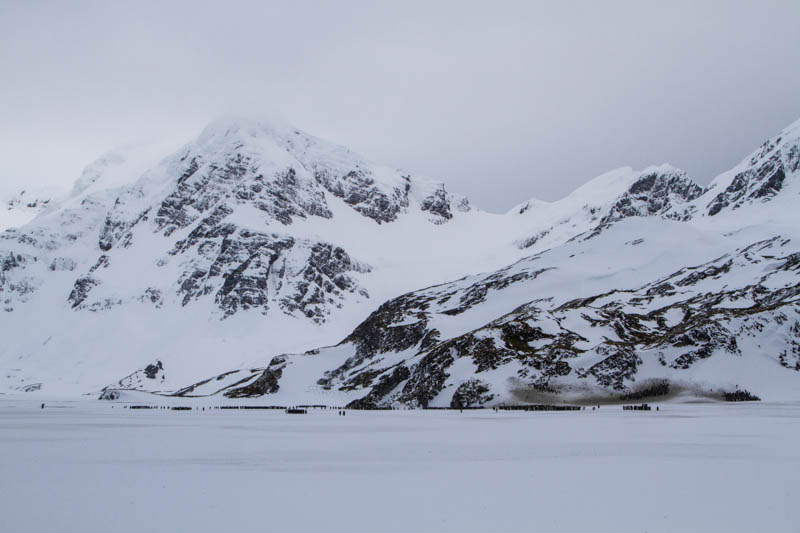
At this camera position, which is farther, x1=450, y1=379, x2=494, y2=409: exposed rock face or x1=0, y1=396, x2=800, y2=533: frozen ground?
x1=450, y1=379, x2=494, y2=409: exposed rock face

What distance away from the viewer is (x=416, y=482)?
34000 mm

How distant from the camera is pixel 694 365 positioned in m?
111

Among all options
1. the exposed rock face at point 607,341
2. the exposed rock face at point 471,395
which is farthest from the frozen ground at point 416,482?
the exposed rock face at point 607,341

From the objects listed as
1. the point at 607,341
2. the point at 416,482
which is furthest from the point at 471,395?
the point at 416,482

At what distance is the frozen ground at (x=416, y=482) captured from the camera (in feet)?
84.3

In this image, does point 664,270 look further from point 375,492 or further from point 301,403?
point 375,492

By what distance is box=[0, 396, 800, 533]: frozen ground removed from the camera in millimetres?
25688

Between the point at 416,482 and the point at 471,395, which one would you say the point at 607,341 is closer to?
the point at 471,395

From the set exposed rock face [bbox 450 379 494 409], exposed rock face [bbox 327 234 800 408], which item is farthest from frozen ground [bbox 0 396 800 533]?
exposed rock face [bbox 327 234 800 408]

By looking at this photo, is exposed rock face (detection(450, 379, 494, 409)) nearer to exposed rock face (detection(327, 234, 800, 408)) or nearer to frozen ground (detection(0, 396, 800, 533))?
exposed rock face (detection(327, 234, 800, 408))

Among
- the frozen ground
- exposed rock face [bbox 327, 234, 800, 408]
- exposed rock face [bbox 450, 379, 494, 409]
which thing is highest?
exposed rock face [bbox 327, 234, 800, 408]

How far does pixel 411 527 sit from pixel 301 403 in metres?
137

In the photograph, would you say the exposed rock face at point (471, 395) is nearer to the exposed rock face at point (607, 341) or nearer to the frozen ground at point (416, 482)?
the exposed rock face at point (607, 341)

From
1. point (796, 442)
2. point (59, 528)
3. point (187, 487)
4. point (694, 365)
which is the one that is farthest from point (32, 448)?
point (694, 365)
